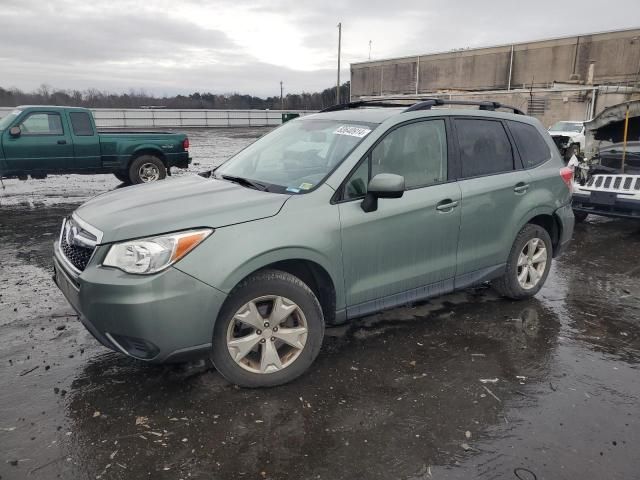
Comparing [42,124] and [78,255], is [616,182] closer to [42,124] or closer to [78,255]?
[78,255]

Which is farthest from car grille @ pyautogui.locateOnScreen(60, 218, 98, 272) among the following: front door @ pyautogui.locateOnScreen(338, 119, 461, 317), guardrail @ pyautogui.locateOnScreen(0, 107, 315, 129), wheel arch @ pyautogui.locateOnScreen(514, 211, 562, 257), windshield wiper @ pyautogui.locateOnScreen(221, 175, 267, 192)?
guardrail @ pyautogui.locateOnScreen(0, 107, 315, 129)

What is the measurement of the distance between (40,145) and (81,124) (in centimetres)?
98

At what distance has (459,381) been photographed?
345cm

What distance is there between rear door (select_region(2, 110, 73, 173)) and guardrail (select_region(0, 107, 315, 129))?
82.1ft

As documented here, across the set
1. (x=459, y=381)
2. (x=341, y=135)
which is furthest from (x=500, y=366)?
(x=341, y=135)

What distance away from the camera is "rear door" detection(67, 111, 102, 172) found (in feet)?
36.0

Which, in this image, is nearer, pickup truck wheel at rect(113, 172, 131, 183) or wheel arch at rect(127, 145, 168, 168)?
wheel arch at rect(127, 145, 168, 168)

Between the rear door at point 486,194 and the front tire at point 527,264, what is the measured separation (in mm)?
169

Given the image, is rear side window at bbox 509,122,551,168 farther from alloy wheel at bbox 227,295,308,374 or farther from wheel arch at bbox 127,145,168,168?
wheel arch at bbox 127,145,168,168

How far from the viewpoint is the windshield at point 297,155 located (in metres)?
3.64

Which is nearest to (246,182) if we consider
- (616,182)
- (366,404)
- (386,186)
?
(386,186)

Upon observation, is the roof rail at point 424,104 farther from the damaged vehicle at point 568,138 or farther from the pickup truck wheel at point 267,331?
the damaged vehicle at point 568,138

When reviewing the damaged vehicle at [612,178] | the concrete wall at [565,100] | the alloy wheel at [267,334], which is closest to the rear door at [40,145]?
the alloy wheel at [267,334]

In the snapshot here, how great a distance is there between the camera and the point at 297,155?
404 centimetres
